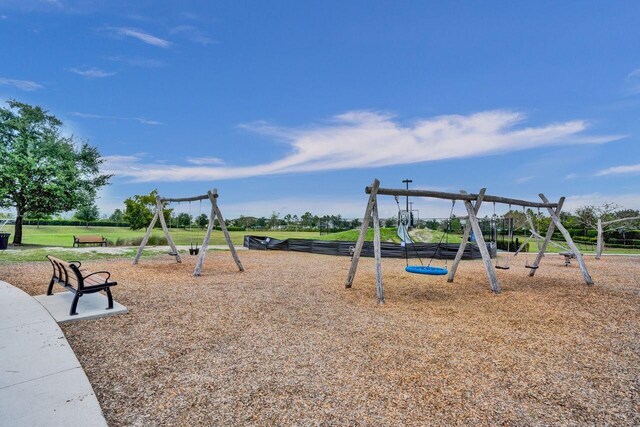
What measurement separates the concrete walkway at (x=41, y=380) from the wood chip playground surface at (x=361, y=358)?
0.16 metres

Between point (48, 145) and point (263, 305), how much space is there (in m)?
19.8

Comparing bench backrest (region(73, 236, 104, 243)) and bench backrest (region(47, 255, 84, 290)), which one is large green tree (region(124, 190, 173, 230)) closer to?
bench backrest (region(73, 236, 104, 243))

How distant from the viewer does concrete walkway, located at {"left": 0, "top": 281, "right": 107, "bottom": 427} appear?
255cm

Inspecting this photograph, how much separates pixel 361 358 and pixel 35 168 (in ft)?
68.5

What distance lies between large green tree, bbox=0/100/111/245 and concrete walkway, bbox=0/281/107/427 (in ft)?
55.1

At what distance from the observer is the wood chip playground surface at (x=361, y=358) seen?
9.05ft

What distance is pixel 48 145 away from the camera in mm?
18766

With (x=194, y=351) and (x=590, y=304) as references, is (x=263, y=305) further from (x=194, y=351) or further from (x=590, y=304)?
(x=590, y=304)

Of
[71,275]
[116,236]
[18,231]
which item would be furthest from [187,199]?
[116,236]

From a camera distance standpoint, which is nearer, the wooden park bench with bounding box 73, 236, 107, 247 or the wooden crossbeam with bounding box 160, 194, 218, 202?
the wooden crossbeam with bounding box 160, 194, 218, 202

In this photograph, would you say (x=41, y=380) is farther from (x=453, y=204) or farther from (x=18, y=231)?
(x=18, y=231)

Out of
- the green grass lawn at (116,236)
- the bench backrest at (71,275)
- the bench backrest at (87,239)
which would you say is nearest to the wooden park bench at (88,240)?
the bench backrest at (87,239)

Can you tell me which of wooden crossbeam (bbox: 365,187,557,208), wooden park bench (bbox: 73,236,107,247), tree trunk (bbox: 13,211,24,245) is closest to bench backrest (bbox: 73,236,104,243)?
wooden park bench (bbox: 73,236,107,247)

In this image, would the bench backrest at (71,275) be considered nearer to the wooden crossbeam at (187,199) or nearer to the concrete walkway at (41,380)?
the concrete walkway at (41,380)
